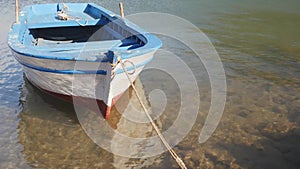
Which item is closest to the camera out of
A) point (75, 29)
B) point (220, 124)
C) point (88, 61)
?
point (88, 61)

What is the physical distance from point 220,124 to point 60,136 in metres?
3.26

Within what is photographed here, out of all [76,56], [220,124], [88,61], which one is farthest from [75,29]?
[220,124]

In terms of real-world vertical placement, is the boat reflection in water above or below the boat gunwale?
below

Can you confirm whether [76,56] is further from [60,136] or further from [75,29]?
[75,29]

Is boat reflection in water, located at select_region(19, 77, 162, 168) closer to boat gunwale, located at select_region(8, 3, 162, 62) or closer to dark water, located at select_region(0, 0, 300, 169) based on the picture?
dark water, located at select_region(0, 0, 300, 169)

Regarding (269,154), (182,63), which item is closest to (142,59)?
(269,154)

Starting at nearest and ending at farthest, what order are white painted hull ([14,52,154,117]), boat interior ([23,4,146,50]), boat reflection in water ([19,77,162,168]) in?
boat reflection in water ([19,77,162,168]), white painted hull ([14,52,154,117]), boat interior ([23,4,146,50])

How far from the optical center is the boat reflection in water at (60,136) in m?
5.55

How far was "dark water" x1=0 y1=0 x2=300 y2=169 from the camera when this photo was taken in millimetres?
5555

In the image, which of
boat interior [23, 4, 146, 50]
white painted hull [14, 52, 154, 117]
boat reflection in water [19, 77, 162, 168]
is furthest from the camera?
boat interior [23, 4, 146, 50]

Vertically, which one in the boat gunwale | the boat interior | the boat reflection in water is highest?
the boat gunwale

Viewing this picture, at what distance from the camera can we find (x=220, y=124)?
21.8ft

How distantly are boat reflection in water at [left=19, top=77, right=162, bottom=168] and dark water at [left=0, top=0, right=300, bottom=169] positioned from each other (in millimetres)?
17

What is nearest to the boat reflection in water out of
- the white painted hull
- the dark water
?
the dark water
